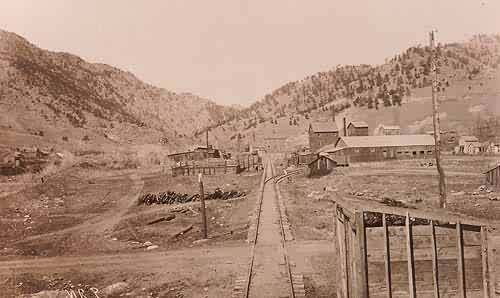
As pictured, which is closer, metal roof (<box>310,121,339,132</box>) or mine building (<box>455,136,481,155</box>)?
mine building (<box>455,136,481,155</box>)

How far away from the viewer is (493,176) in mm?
30234

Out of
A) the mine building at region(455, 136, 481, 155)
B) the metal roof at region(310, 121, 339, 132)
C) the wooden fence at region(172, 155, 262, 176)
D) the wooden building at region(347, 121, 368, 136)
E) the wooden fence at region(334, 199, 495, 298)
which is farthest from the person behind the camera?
A: the wooden building at region(347, 121, 368, 136)

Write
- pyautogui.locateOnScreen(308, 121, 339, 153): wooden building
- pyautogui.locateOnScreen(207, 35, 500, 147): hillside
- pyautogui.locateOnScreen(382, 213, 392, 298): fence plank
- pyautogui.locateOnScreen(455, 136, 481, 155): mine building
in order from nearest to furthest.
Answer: pyautogui.locateOnScreen(382, 213, 392, 298): fence plank, pyautogui.locateOnScreen(455, 136, 481, 155): mine building, pyautogui.locateOnScreen(308, 121, 339, 153): wooden building, pyautogui.locateOnScreen(207, 35, 500, 147): hillside

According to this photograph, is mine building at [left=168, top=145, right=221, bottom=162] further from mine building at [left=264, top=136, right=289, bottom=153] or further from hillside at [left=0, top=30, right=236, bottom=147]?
mine building at [left=264, top=136, right=289, bottom=153]

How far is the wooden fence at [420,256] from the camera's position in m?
6.56

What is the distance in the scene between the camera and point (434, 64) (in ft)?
68.0

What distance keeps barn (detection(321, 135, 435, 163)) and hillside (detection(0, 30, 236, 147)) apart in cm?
4848

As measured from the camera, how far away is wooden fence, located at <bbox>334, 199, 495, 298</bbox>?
21.5ft

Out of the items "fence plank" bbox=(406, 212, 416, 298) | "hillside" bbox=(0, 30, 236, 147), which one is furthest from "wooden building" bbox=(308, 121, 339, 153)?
"fence plank" bbox=(406, 212, 416, 298)

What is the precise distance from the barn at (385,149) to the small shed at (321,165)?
22.6 feet

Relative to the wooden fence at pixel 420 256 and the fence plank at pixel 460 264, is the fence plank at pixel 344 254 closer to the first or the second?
the wooden fence at pixel 420 256

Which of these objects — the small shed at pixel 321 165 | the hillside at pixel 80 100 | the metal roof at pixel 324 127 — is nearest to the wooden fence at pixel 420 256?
the small shed at pixel 321 165

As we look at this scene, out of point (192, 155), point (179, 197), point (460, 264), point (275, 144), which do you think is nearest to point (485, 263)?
point (460, 264)

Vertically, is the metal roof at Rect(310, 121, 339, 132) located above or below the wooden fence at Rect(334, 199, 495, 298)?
above
